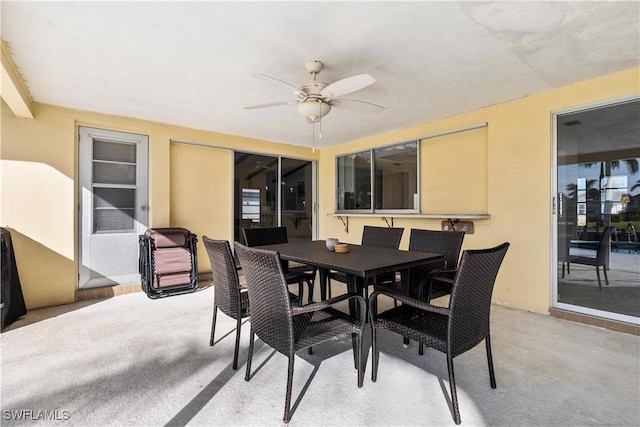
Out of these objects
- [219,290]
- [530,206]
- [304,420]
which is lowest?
[304,420]

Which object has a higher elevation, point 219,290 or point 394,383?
point 219,290

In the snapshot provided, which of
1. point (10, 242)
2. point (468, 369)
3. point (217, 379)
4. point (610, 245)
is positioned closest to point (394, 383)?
point (468, 369)

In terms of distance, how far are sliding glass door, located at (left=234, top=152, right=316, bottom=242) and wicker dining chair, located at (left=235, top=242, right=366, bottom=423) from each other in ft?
11.2

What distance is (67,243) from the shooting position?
11.9 ft

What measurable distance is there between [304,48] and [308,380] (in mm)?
2361

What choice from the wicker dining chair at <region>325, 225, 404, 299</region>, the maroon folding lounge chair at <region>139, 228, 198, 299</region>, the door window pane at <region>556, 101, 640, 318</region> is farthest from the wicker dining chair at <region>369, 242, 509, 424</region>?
the maroon folding lounge chair at <region>139, 228, 198, 299</region>

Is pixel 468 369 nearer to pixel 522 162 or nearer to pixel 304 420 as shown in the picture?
pixel 304 420

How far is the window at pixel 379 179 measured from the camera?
183 inches

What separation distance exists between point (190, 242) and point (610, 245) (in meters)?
4.82

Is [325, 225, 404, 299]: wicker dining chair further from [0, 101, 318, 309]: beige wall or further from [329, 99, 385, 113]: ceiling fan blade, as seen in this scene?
[0, 101, 318, 309]: beige wall

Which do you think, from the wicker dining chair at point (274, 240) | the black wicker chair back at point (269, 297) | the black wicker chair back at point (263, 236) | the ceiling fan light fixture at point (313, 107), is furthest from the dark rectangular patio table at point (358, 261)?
the ceiling fan light fixture at point (313, 107)

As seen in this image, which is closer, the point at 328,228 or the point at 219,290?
the point at 219,290

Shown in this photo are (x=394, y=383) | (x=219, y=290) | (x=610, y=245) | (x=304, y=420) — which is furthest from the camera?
(x=610, y=245)

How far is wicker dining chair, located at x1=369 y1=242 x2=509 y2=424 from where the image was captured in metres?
1.60
